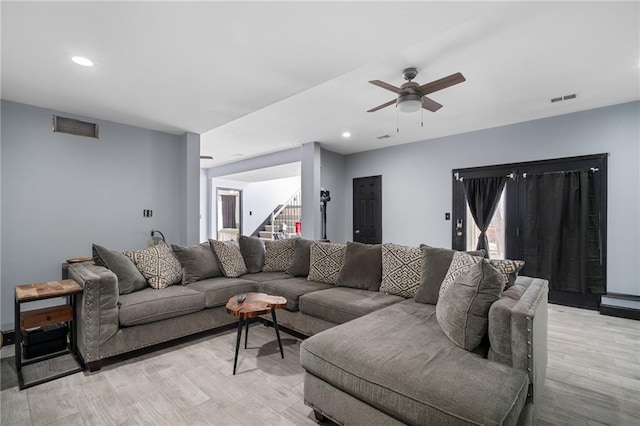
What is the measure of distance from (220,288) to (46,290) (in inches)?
54.7

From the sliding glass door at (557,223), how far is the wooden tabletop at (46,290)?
17.6 ft

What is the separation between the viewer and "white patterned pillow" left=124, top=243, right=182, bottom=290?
3.11 m

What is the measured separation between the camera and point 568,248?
4.25m

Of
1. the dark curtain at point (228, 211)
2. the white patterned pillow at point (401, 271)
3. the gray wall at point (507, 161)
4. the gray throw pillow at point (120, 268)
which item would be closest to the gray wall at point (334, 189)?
the gray wall at point (507, 161)

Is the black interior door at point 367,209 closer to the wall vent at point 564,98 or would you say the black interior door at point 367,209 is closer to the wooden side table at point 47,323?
the wall vent at point 564,98

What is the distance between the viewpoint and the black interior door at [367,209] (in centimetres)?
637

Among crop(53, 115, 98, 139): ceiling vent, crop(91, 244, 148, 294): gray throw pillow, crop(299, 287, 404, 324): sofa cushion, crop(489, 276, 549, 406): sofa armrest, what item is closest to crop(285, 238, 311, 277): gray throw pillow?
crop(299, 287, 404, 324): sofa cushion

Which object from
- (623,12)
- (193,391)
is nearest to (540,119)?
(623,12)

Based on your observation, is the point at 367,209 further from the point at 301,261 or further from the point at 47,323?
the point at 47,323

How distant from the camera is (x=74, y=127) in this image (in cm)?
368

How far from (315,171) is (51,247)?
4026 millimetres

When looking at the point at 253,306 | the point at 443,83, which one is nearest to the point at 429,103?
the point at 443,83

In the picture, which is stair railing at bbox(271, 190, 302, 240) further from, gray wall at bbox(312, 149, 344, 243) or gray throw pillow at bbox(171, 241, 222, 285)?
gray throw pillow at bbox(171, 241, 222, 285)

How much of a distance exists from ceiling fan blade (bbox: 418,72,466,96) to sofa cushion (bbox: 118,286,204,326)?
299 cm
